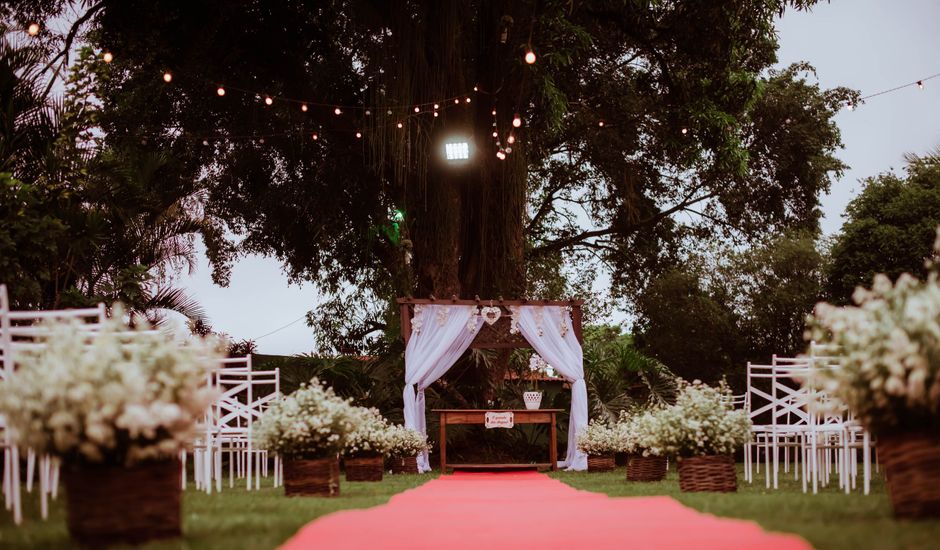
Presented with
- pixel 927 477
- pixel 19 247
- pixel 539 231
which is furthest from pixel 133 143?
pixel 927 477

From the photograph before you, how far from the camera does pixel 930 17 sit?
22.6m

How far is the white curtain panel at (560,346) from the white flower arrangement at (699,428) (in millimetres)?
5620

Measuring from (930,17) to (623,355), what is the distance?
13.5 meters

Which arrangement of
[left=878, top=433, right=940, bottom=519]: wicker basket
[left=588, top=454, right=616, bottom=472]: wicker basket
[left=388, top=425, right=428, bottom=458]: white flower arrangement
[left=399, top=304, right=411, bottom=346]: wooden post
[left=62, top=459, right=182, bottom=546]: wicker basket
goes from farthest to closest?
[left=399, top=304, right=411, bottom=346]: wooden post
[left=588, top=454, right=616, bottom=472]: wicker basket
[left=388, top=425, right=428, bottom=458]: white flower arrangement
[left=878, top=433, right=940, bottom=519]: wicker basket
[left=62, top=459, right=182, bottom=546]: wicker basket

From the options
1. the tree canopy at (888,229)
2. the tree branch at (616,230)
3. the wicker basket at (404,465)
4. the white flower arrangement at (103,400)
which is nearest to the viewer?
the white flower arrangement at (103,400)

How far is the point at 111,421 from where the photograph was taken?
3594 millimetres

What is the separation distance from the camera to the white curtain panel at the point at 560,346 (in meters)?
12.6

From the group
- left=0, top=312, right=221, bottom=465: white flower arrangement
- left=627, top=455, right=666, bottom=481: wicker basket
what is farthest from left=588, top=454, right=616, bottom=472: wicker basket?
left=0, top=312, right=221, bottom=465: white flower arrangement

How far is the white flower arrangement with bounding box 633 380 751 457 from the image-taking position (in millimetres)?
6703

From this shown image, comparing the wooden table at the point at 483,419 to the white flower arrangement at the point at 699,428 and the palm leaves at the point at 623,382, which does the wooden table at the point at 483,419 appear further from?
the white flower arrangement at the point at 699,428

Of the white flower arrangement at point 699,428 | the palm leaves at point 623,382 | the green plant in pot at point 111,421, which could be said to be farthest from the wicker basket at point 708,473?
the palm leaves at point 623,382

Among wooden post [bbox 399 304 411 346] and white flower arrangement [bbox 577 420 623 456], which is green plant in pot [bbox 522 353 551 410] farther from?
wooden post [bbox 399 304 411 346]

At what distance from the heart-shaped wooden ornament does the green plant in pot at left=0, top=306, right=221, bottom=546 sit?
8.64 m

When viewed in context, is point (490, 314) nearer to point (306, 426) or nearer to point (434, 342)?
point (434, 342)
